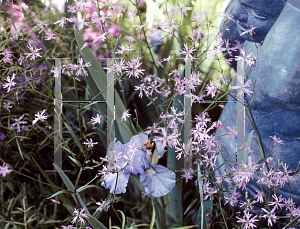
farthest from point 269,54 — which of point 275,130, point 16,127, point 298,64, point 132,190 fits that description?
point 16,127

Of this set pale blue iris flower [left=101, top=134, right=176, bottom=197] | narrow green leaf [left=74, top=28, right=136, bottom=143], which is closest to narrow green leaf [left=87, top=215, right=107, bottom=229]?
pale blue iris flower [left=101, top=134, right=176, bottom=197]

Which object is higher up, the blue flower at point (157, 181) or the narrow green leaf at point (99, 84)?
the narrow green leaf at point (99, 84)

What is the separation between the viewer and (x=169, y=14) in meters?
0.67

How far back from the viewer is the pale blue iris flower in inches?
23.6

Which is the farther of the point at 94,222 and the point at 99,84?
the point at 99,84

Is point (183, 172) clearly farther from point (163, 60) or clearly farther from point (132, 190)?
point (163, 60)

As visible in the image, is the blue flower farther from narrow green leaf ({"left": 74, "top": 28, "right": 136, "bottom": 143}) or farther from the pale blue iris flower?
narrow green leaf ({"left": 74, "top": 28, "right": 136, "bottom": 143})

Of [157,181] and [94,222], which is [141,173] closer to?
[157,181]

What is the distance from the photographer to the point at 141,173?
62 cm

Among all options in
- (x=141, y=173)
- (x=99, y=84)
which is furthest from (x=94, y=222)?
(x=99, y=84)

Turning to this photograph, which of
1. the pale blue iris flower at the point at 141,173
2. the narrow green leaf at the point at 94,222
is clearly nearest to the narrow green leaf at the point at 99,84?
the pale blue iris flower at the point at 141,173

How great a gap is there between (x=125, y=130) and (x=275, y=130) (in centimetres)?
42

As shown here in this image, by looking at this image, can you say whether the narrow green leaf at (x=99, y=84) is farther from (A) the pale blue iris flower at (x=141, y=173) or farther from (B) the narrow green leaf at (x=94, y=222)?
(B) the narrow green leaf at (x=94, y=222)

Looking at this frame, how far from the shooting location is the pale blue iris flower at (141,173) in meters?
0.60
